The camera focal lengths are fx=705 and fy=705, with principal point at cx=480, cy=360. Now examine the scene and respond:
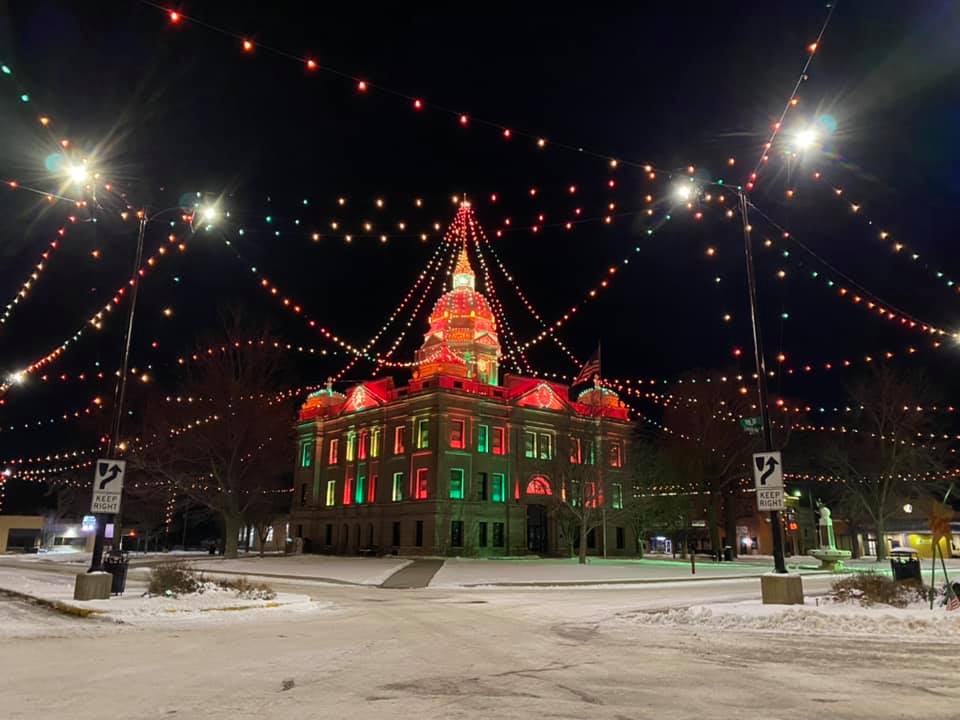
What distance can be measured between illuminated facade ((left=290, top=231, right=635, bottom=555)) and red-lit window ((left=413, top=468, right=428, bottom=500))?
0.36ft

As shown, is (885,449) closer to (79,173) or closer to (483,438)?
(483,438)

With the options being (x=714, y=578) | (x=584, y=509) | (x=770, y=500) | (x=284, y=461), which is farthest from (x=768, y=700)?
(x=284, y=461)

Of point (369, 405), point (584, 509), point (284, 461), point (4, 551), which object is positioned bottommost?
point (4, 551)

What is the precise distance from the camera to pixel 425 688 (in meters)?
7.79

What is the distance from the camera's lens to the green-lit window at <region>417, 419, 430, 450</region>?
53531 mm

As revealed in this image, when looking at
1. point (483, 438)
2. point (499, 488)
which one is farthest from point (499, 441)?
point (499, 488)

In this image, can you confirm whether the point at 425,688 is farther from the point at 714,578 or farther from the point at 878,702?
the point at 714,578

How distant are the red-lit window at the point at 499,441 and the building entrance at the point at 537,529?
4.87 meters

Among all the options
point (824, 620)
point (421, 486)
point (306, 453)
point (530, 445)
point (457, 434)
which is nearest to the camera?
point (824, 620)

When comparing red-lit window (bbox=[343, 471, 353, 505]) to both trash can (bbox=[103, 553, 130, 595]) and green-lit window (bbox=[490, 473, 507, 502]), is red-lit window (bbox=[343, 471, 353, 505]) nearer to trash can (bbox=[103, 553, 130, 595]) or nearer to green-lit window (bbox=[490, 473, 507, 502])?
green-lit window (bbox=[490, 473, 507, 502])

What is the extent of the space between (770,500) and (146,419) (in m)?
48.7

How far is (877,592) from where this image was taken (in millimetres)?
15125

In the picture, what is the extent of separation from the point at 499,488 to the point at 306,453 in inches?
848

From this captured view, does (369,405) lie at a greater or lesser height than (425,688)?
greater
